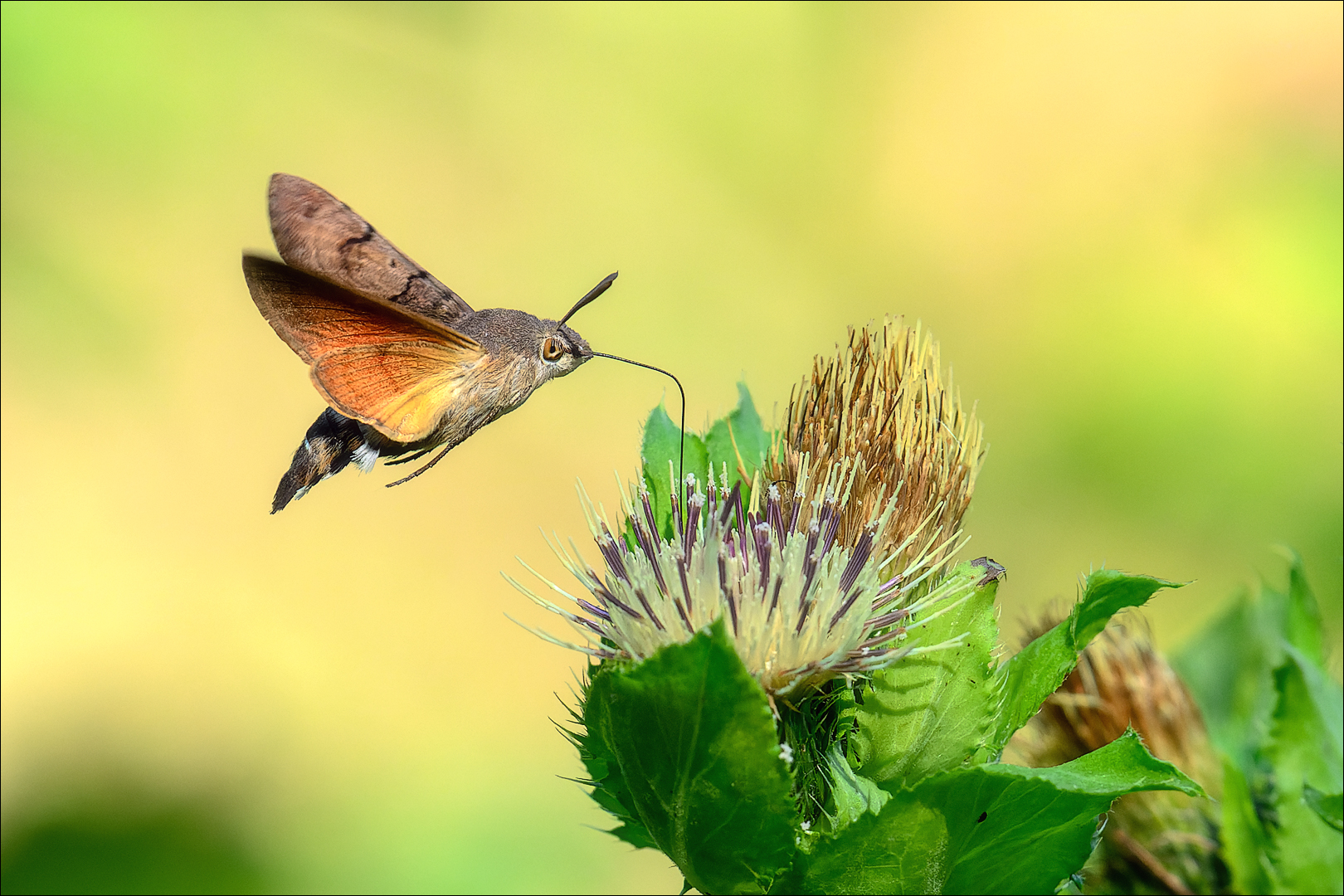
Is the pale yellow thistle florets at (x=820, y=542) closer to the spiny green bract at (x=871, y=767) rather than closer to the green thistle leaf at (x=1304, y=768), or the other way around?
the spiny green bract at (x=871, y=767)

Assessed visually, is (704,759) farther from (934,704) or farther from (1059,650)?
(1059,650)

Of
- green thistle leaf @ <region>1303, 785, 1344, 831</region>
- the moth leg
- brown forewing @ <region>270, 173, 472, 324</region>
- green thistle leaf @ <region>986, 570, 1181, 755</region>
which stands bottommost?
green thistle leaf @ <region>1303, 785, 1344, 831</region>

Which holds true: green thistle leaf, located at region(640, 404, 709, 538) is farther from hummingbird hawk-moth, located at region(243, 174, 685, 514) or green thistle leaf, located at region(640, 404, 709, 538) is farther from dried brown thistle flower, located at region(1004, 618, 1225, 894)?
dried brown thistle flower, located at region(1004, 618, 1225, 894)

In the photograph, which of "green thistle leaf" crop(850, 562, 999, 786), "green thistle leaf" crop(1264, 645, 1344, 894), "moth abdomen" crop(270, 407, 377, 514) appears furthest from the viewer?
"green thistle leaf" crop(1264, 645, 1344, 894)

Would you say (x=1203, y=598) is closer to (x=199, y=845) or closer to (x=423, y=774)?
(x=423, y=774)

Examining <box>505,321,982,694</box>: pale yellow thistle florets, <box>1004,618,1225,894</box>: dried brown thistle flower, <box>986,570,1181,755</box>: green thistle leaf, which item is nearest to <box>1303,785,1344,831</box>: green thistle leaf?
<box>1004,618,1225,894</box>: dried brown thistle flower

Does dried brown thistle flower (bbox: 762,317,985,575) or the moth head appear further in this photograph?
the moth head

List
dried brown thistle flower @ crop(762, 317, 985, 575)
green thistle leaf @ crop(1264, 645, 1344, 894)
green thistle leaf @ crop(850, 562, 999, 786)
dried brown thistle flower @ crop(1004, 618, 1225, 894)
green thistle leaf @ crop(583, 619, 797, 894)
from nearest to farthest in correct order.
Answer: green thistle leaf @ crop(583, 619, 797, 894) < green thistle leaf @ crop(850, 562, 999, 786) < dried brown thistle flower @ crop(762, 317, 985, 575) < green thistle leaf @ crop(1264, 645, 1344, 894) < dried brown thistle flower @ crop(1004, 618, 1225, 894)
